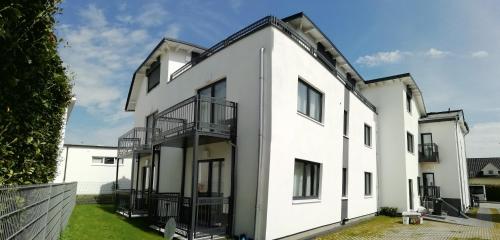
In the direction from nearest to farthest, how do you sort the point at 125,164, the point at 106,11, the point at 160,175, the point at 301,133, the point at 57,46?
the point at 57,46
the point at 106,11
the point at 301,133
the point at 160,175
the point at 125,164

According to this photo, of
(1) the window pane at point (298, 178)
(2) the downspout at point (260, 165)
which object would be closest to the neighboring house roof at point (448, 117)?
(1) the window pane at point (298, 178)

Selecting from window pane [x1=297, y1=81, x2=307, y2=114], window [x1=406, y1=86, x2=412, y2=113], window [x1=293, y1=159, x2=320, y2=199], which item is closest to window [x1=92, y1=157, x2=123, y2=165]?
window [x1=293, y1=159, x2=320, y2=199]

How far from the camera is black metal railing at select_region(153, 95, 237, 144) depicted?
9.98m

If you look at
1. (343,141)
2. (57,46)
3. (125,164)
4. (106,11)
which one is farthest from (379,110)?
(125,164)

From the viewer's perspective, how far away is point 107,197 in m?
22.4

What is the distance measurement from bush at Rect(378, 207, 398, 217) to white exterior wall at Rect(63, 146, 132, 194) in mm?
21278

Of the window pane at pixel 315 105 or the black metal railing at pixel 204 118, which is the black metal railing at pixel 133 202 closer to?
the black metal railing at pixel 204 118

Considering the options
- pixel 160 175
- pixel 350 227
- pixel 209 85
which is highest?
pixel 209 85

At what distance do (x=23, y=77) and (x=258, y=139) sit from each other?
683 centimetres

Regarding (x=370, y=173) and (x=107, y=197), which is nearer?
(x=370, y=173)

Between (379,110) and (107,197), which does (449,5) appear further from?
(107,197)

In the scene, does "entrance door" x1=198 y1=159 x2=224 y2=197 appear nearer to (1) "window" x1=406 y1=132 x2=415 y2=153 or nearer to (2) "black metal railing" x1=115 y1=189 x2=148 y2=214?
(2) "black metal railing" x1=115 y1=189 x2=148 y2=214

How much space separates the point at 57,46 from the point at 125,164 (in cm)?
2824

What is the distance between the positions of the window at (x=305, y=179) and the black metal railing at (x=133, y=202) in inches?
298
